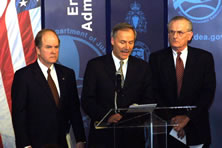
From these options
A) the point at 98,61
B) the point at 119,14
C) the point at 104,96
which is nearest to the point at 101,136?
the point at 104,96

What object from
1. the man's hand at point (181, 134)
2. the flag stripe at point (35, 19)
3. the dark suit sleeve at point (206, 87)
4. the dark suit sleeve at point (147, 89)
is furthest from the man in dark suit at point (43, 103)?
the flag stripe at point (35, 19)

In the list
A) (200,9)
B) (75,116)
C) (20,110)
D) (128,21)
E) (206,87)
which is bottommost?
(75,116)

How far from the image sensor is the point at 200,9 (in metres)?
5.61

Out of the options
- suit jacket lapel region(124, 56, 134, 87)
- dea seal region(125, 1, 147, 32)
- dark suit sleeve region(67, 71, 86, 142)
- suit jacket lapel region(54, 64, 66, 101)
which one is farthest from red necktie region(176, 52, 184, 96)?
dea seal region(125, 1, 147, 32)

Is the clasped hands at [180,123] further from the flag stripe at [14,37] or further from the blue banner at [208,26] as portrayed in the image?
the flag stripe at [14,37]

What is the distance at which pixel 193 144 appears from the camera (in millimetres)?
4168

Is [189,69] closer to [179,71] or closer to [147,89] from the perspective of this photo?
[179,71]

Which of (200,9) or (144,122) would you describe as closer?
(144,122)

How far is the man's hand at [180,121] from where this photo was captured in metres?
3.54

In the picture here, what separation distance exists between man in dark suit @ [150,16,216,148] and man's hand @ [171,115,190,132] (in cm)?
37

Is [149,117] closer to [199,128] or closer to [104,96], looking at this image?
[104,96]

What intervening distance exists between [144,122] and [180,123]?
0.62 meters

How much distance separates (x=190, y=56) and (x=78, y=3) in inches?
74.6

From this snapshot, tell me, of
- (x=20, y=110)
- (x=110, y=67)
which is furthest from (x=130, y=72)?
(x=20, y=110)
